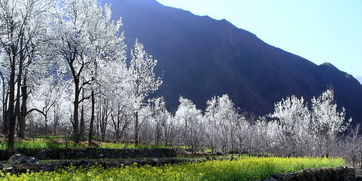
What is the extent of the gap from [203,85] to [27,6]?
158536 mm

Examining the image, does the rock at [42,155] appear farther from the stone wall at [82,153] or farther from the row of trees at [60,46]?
the row of trees at [60,46]

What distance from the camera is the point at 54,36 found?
25.8 metres

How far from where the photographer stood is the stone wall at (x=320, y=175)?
16883mm

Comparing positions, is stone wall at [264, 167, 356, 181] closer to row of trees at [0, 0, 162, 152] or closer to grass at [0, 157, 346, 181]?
grass at [0, 157, 346, 181]

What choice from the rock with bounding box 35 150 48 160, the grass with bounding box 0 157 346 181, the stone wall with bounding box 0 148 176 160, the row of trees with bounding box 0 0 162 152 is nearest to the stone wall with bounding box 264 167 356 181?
the grass with bounding box 0 157 346 181

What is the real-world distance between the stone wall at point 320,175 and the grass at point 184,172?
0.69 m

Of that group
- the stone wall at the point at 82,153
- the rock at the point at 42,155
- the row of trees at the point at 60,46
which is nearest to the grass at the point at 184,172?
the rock at the point at 42,155

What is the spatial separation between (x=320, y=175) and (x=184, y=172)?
40.9ft

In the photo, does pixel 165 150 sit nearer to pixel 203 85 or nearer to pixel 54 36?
pixel 54 36

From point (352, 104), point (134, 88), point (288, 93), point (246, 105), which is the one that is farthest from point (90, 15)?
point (352, 104)

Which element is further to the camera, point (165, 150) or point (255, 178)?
point (165, 150)

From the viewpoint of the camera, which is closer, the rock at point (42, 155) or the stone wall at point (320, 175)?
the stone wall at point (320, 175)

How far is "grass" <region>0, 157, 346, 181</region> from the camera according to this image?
981cm

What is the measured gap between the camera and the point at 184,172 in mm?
11922
